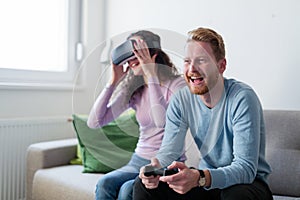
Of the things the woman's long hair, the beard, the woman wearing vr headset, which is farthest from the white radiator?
the beard

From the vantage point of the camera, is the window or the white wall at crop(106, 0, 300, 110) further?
the window

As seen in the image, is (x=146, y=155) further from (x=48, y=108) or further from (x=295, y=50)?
(x=48, y=108)

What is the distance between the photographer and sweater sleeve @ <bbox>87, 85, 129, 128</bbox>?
129 centimetres

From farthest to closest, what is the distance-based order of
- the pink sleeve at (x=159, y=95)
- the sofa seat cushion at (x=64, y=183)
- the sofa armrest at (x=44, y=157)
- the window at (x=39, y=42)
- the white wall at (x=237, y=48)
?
the window at (x=39, y=42)
the sofa armrest at (x=44, y=157)
the white wall at (x=237, y=48)
the sofa seat cushion at (x=64, y=183)
the pink sleeve at (x=159, y=95)

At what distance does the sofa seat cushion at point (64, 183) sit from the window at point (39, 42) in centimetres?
62

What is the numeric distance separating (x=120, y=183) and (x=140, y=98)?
41cm

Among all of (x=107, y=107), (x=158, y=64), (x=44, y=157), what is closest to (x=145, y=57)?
(x=158, y=64)

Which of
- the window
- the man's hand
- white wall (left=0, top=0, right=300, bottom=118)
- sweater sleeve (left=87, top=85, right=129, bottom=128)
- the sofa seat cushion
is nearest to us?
the man's hand

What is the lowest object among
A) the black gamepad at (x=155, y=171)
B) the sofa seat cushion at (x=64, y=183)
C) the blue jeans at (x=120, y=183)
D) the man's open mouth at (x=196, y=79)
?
the sofa seat cushion at (x=64, y=183)

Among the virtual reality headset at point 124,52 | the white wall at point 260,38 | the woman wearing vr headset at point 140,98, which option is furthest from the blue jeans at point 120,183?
the white wall at point 260,38

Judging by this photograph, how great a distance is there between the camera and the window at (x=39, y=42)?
2197 mm

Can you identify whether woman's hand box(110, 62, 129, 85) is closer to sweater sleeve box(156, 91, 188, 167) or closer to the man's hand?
sweater sleeve box(156, 91, 188, 167)

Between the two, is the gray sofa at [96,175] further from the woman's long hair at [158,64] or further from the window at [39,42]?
the window at [39,42]

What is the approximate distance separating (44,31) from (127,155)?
1361mm
